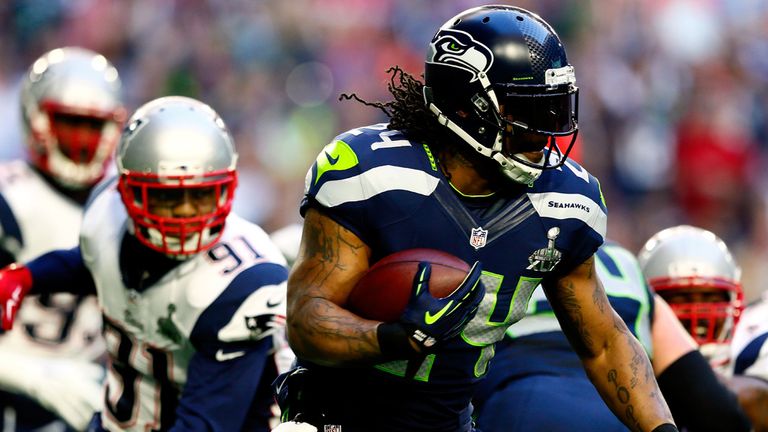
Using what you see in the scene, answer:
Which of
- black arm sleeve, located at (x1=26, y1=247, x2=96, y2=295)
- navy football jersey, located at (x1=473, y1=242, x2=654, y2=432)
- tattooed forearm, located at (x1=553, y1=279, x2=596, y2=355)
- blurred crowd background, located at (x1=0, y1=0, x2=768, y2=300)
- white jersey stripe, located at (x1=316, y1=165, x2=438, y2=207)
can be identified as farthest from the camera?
blurred crowd background, located at (x1=0, y1=0, x2=768, y2=300)

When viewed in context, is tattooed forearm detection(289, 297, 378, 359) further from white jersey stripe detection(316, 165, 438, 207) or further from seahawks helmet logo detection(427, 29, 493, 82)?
seahawks helmet logo detection(427, 29, 493, 82)

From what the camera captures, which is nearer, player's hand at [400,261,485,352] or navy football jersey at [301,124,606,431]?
player's hand at [400,261,485,352]

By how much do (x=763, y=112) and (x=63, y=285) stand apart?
7674mm

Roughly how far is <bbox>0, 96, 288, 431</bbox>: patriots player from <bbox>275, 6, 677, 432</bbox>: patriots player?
781 mm

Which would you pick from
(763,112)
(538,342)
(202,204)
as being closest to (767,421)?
(538,342)

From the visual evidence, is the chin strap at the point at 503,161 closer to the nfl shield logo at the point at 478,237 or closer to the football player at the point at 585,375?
the nfl shield logo at the point at 478,237

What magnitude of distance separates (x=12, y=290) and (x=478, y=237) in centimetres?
216

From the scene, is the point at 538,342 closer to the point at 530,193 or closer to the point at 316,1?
the point at 530,193

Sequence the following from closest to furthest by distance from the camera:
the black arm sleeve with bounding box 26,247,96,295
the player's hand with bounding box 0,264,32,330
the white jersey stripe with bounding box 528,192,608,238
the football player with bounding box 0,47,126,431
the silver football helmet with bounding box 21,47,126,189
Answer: the white jersey stripe with bounding box 528,192,608,238 → the player's hand with bounding box 0,264,32,330 → the black arm sleeve with bounding box 26,247,96,295 → the football player with bounding box 0,47,126,431 → the silver football helmet with bounding box 21,47,126,189

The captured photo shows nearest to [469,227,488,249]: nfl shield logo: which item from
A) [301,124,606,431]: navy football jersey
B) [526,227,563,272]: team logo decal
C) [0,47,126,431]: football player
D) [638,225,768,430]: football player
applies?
[301,124,606,431]: navy football jersey

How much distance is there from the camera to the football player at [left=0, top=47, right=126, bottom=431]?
18.1ft

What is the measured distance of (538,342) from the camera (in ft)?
14.3

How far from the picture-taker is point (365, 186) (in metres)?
3.30

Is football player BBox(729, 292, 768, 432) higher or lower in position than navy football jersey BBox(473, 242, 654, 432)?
lower
